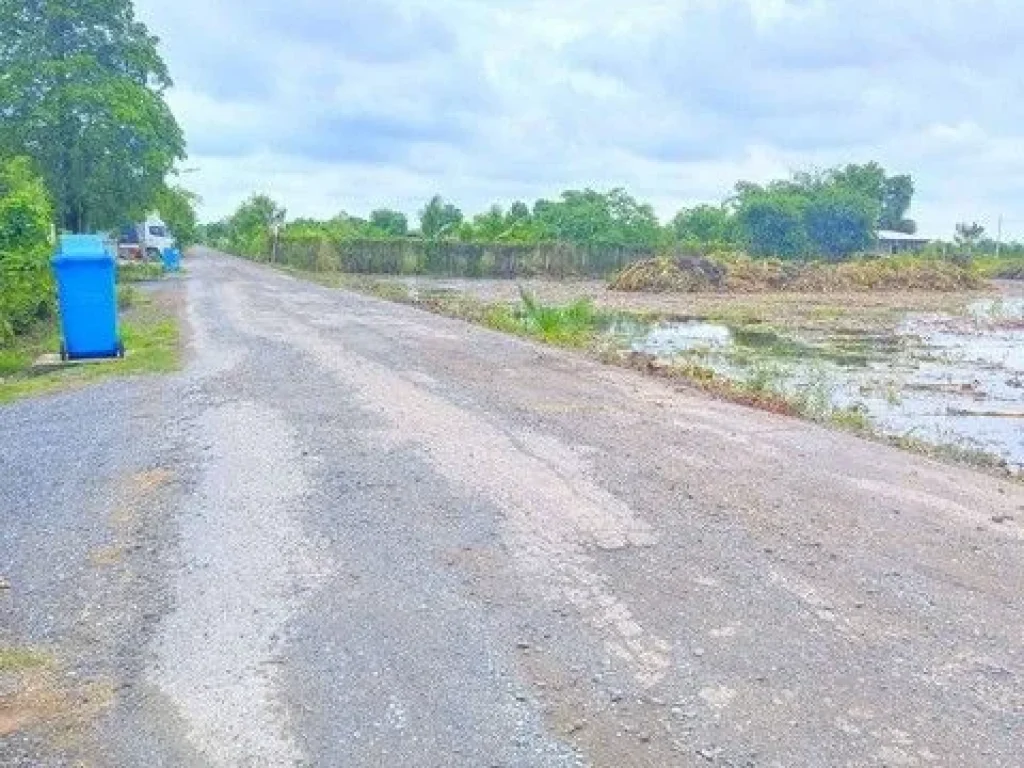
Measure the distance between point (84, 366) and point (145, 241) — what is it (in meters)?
39.9

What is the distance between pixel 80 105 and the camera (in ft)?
92.1

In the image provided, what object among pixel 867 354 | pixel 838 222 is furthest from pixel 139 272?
pixel 838 222

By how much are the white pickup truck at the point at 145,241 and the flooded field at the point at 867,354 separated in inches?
818

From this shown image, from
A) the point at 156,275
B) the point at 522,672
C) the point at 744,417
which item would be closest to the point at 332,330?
the point at 744,417

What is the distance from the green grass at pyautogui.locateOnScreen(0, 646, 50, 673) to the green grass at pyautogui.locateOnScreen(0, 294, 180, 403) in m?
7.05

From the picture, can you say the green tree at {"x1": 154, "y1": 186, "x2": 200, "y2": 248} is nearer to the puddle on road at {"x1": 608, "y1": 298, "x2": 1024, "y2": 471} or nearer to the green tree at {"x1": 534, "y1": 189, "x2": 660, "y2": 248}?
the green tree at {"x1": 534, "y1": 189, "x2": 660, "y2": 248}

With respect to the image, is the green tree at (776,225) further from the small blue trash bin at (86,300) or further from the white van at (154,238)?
the small blue trash bin at (86,300)

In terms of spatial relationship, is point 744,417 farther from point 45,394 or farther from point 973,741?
point 45,394

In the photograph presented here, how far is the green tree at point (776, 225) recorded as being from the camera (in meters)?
60.6

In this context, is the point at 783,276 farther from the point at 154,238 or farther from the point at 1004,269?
the point at 154,238

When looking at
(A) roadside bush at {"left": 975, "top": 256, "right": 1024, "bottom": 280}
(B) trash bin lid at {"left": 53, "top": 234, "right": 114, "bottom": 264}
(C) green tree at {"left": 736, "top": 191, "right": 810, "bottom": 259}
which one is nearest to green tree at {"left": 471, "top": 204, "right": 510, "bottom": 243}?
(C) green tree at {"left": 736, "top": 191, "right": 810, "bottom": 259}

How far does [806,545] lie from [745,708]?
79.5 inches

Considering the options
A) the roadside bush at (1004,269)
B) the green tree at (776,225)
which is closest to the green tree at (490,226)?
the green tree at (776,225)

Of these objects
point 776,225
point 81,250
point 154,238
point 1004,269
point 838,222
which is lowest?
point 1004,269
